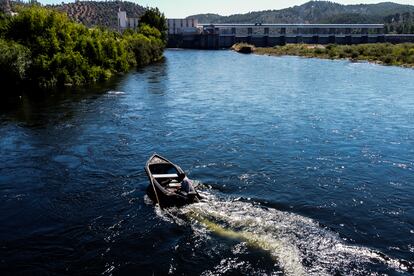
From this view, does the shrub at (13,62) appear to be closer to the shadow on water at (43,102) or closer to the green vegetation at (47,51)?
the green vegetation at (47,51)

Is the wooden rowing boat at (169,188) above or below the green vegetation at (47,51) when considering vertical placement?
below

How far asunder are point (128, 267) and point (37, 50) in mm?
56373

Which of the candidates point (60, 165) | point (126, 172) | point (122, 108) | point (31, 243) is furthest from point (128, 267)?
point (122, 108)

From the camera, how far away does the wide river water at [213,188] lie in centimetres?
2092

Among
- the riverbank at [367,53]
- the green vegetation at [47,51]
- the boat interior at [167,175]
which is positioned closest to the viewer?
→ the boat interior at [167,175]

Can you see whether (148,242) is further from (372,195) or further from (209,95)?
(209,95)

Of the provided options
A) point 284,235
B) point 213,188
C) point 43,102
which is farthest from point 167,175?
point 43,102

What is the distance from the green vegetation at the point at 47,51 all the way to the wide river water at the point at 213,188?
32.3 ft

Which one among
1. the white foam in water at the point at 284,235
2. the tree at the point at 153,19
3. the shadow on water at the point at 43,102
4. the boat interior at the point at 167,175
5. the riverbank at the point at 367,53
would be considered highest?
the tree at the point at 153,19

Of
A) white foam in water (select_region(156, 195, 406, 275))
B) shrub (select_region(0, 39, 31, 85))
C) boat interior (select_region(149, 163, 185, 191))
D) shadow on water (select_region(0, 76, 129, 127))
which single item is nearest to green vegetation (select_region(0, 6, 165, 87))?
shrub (select_region(0, 39, 31, 85))

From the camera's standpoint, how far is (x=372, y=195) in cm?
2850

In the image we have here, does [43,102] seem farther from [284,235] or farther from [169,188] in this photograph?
[284,235]

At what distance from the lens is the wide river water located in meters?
20.9

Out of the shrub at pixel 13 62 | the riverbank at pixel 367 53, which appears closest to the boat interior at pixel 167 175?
the shrub at pixel 13 62
